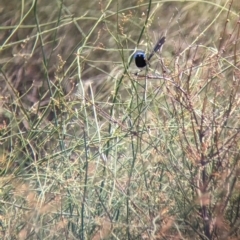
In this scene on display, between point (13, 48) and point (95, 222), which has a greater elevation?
point (95, 222)

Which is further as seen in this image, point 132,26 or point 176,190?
point 132,26

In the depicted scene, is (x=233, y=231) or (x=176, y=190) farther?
(x=176, y=190)

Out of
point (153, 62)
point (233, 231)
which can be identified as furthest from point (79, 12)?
point (233, 231)

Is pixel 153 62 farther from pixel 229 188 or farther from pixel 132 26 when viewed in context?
pixel 229 188

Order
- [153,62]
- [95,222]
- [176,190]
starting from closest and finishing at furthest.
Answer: [95,222], [176,190], [153,62]

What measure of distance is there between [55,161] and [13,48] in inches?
55.5


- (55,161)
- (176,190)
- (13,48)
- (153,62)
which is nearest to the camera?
(176,190)

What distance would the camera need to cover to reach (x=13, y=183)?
1.85 metres

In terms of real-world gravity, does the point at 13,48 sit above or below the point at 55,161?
below

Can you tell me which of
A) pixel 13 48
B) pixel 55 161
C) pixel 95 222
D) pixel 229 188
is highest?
pixel 229 188

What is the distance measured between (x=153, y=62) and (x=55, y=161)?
1.21 meters

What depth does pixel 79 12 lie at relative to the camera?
11.4ft

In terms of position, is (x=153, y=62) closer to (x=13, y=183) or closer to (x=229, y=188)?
(x=13, y=183)

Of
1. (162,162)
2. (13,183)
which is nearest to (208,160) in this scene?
(162,162)
